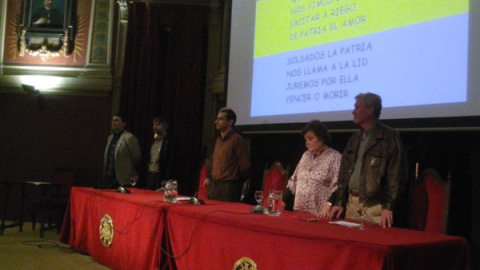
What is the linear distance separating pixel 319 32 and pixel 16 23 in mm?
4777

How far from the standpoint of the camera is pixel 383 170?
2436mm

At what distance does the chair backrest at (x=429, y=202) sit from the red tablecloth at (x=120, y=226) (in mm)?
1469

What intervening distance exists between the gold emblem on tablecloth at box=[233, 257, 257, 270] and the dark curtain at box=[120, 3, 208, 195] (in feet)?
12.9

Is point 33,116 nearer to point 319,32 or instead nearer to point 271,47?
point 271,47

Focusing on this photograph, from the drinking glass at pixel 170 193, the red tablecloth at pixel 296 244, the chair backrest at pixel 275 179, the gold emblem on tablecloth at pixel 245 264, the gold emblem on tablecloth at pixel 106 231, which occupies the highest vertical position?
the chair backrest at pixel 275 179

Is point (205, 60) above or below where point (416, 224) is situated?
above

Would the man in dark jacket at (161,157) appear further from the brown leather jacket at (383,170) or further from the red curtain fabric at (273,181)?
the brown leather jacket at (383,170)

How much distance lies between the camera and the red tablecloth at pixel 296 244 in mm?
1710

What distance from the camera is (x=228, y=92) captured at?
4707 millimetres

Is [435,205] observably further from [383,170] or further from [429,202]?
[383,170]

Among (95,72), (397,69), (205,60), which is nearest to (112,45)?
(95,72)

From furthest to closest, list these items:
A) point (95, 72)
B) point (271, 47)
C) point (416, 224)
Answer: point (95, 72) → point (271, 47) → point (416, 224)

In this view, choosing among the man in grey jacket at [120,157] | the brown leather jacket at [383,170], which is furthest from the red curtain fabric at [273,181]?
the man in grey jacket at [120,157]

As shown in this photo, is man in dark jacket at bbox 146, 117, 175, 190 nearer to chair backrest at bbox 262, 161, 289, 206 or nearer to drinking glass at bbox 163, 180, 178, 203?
chair backrest at bbox 262, 161, 289, 206
